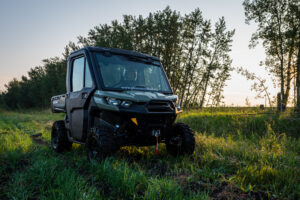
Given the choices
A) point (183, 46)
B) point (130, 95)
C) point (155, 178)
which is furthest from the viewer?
point (183, 46)

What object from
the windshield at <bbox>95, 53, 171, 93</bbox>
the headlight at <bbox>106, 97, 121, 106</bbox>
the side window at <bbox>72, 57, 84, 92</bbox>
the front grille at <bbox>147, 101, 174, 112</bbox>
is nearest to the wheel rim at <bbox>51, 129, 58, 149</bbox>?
the side window at <bbox>72, 57, 84, 92</bbox>

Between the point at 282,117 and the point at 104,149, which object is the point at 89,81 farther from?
the point at 282,117

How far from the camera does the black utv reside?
3.94 metres

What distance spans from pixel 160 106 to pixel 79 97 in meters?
1.74

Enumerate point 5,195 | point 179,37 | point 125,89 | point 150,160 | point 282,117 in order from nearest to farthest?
point 5,195 → point 125,89 → point 150,160 → point 282,117 → point 179,37

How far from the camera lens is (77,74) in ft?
17.2

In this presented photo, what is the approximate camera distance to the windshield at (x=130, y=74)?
4391 mm

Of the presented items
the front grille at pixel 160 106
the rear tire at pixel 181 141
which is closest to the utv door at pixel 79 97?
the front grille at pixel 160 106

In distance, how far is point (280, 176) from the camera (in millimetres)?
3438

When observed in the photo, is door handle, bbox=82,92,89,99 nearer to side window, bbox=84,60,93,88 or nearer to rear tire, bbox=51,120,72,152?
side window, bbox=84,60,93,88

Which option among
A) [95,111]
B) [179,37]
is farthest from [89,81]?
[179,37]

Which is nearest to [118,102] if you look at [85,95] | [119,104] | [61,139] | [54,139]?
[119,104]

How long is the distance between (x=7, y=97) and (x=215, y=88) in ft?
212

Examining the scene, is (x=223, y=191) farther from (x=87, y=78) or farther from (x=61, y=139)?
(x=61, y=139)
